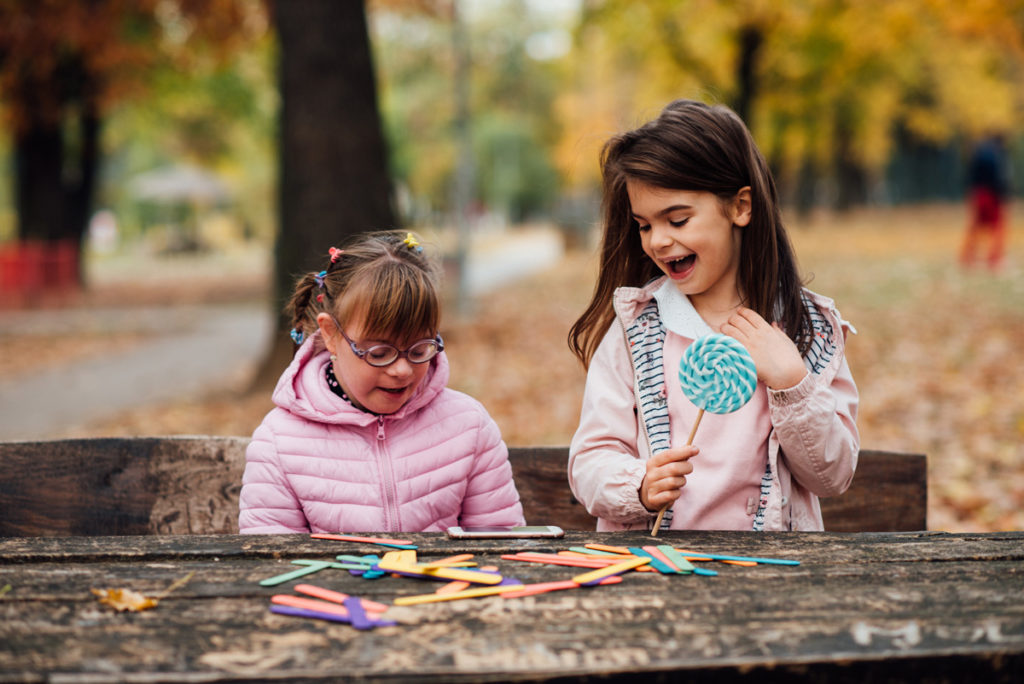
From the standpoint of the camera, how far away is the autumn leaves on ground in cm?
577

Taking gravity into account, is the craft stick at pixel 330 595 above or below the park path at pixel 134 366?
below

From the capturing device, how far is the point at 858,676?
1.37 meters

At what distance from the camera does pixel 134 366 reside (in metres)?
11.1

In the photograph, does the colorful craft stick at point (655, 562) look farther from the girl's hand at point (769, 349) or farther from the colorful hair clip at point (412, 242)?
the colorful hair clip at point (412, 242)

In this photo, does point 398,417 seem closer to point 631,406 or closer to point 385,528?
point 385,528

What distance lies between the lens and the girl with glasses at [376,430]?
249 cm

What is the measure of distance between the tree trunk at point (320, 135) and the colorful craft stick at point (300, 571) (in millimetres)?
6355

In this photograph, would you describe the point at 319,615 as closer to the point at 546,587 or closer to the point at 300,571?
the point at 300,571

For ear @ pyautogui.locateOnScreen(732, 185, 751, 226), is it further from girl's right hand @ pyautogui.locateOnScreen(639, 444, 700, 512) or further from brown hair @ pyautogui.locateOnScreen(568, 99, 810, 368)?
girl's right hand @ pyautogui.locateOnScreen(639, 444, 700, 512)

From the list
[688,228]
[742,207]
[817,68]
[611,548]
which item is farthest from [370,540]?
A: [817,68]

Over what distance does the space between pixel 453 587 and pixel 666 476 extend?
0.64 m

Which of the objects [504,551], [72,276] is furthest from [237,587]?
[72,276]

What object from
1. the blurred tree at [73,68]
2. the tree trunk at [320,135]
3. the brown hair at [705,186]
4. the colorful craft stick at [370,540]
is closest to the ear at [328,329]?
the brown hair at [705,186]

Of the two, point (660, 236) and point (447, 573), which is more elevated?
point (660, 236)
